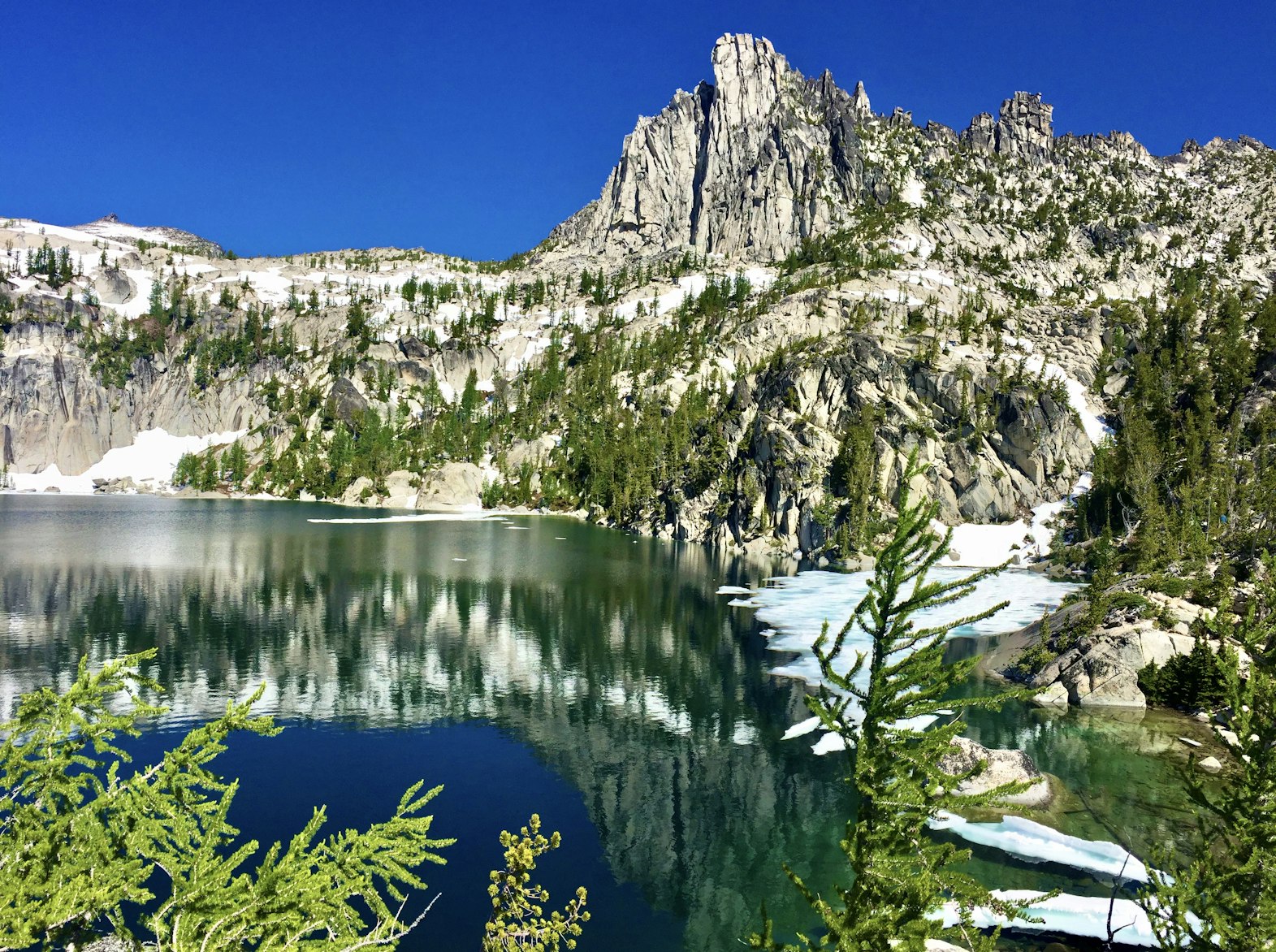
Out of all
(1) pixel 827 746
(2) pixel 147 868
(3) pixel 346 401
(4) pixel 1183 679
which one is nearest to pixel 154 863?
(2) pixel 147 868

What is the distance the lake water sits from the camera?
21062 millimetres

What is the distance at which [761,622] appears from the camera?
181 ft

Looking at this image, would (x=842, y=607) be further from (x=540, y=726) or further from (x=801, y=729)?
(x=540, y=726)

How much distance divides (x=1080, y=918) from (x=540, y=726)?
806 inches

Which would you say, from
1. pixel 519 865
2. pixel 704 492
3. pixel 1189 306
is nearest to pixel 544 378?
pixel 704 492

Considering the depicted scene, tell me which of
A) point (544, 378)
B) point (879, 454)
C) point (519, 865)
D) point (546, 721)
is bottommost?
point (546, 721)

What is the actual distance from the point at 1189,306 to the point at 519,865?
162641mm

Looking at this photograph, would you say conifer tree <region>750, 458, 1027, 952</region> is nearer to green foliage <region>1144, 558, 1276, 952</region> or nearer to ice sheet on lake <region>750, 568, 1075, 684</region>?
green foliage <region>1144, 558, 1276, 952</region>

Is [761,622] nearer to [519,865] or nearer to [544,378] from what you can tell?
[519,865]

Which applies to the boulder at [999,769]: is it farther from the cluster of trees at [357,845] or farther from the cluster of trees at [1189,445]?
the cluster of trees at [1189,445]

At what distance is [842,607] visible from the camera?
60.3 meters

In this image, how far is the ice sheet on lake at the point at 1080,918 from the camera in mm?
18016

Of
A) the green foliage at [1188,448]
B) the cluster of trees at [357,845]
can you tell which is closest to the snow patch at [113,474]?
the green foliage at [1188,448]

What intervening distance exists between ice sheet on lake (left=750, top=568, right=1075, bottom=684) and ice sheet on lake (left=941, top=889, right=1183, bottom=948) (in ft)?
66.0
